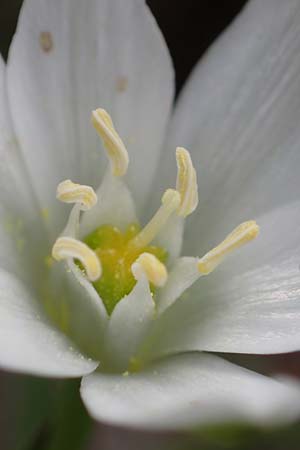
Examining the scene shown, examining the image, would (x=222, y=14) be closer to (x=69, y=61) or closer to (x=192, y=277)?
(x=69, y=61)

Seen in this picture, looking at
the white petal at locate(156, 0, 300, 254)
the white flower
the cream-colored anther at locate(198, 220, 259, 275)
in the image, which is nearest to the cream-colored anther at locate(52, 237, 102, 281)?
the white flower

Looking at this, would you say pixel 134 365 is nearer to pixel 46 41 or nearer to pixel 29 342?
pixel 29 342

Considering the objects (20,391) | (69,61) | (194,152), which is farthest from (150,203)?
(20,391)

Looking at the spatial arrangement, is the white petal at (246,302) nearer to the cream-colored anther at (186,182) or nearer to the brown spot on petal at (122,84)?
the cream-colored anther at (186,182)

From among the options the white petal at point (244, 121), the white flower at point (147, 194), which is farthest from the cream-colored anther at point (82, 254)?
the white petal at point (244, 121)

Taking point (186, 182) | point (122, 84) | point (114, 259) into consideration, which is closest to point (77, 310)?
point (114, 259)

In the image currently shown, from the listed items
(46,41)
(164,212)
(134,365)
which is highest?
(46,41)

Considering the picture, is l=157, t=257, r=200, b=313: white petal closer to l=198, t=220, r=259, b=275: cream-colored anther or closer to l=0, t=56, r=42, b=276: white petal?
l=198, t=220, r=259, b=275: cream-colored anther
